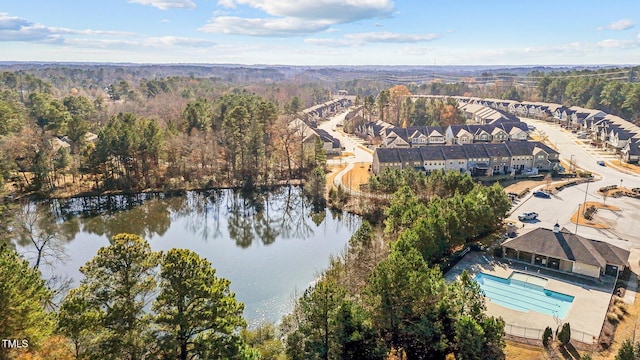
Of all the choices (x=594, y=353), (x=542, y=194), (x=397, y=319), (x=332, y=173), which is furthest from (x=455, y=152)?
(x=397, y=319)

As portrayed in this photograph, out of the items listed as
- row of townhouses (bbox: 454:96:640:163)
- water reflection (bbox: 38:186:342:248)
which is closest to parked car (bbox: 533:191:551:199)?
water reflection (bbox: 38:186:342:248)

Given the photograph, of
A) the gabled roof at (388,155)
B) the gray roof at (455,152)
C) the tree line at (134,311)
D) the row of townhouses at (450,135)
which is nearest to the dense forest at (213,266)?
the tree line at (134,311)

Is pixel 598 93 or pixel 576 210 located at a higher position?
pixel 598 93

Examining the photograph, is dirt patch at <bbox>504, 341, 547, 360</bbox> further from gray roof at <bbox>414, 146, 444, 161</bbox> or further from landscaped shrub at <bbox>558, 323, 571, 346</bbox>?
gray roof at <bbox>414, 146, 444, 161</bbox>

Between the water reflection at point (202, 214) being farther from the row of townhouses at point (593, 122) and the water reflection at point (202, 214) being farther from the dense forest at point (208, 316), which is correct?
the row of townhouses at point (593, 122)

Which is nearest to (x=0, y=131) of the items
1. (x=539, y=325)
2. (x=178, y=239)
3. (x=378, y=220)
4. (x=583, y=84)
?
(x=178, y=239)

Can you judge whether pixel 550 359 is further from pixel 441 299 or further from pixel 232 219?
pixel 232 219

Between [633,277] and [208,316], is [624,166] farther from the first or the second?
[208,316]
